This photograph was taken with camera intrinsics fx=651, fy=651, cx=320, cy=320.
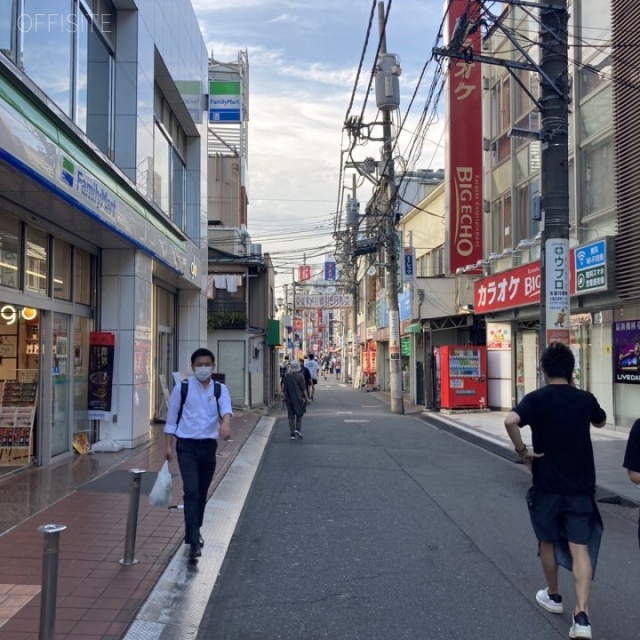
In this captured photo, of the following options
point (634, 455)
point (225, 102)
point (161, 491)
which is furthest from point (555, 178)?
point (225, 102)

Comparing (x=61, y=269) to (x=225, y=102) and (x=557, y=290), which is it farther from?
(x=225, y=102)

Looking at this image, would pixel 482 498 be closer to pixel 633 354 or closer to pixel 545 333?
pixel 545 333

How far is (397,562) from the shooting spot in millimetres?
5539

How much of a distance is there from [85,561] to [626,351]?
1120 cm

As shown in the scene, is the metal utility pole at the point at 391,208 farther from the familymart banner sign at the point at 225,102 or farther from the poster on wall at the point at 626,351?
the poster on wall at the point at 626,351

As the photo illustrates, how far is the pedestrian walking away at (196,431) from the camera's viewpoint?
5.46m

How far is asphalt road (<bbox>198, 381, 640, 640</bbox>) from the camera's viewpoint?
4262 millimetres

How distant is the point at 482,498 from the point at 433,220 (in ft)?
62.3

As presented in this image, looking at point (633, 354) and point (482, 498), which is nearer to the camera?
point (482, 498)

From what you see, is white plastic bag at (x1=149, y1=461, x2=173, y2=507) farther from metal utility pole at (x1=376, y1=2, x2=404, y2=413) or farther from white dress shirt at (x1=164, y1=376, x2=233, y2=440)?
metal utility pole at (x1=376, y1=2, x2=404, y2=413)

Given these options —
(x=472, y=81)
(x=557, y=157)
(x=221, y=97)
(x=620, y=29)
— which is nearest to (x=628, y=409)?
(x=557, y=157)

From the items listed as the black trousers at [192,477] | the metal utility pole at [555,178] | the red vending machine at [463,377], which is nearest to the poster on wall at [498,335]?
the red vending machine at [463,377]

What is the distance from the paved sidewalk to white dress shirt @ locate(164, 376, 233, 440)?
3.40ft

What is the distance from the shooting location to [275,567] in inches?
213
